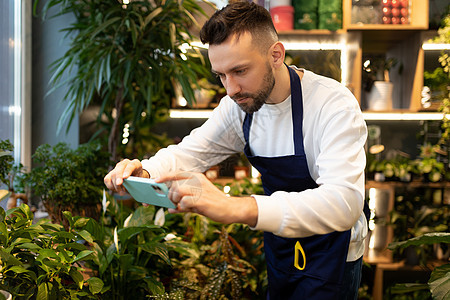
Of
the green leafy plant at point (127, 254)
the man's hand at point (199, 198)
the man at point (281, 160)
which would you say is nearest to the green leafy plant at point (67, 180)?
the green leafy plant at point (127, 254)

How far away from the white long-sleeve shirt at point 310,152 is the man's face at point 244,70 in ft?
0.50

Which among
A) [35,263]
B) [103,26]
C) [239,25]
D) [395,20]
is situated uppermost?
[395,20]

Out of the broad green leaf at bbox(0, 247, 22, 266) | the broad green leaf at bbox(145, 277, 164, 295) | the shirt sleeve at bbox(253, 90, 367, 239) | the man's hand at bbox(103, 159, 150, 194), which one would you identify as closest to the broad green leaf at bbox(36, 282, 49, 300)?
the broad green leaf at bbox(0, 247, 22, 266)

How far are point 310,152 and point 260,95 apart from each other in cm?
25

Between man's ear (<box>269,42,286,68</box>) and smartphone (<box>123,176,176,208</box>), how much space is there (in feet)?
1.93

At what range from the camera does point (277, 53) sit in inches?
58.3

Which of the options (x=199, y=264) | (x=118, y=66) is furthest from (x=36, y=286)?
(x=118, y=66)

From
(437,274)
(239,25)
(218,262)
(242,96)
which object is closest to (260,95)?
(242,96)

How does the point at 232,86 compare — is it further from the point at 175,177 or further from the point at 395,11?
the point at 395,11

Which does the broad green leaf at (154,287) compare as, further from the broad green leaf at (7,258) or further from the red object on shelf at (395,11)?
the red object on shelf at (395,11)

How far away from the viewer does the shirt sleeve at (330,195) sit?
3.81ft

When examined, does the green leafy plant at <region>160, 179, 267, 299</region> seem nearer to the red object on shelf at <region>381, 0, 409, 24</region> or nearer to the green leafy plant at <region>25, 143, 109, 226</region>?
the green leafy plant at <region>25, 143, 109, 226</region>

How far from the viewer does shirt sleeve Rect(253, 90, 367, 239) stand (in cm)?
116

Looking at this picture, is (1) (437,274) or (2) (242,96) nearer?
(2) (242,96)
